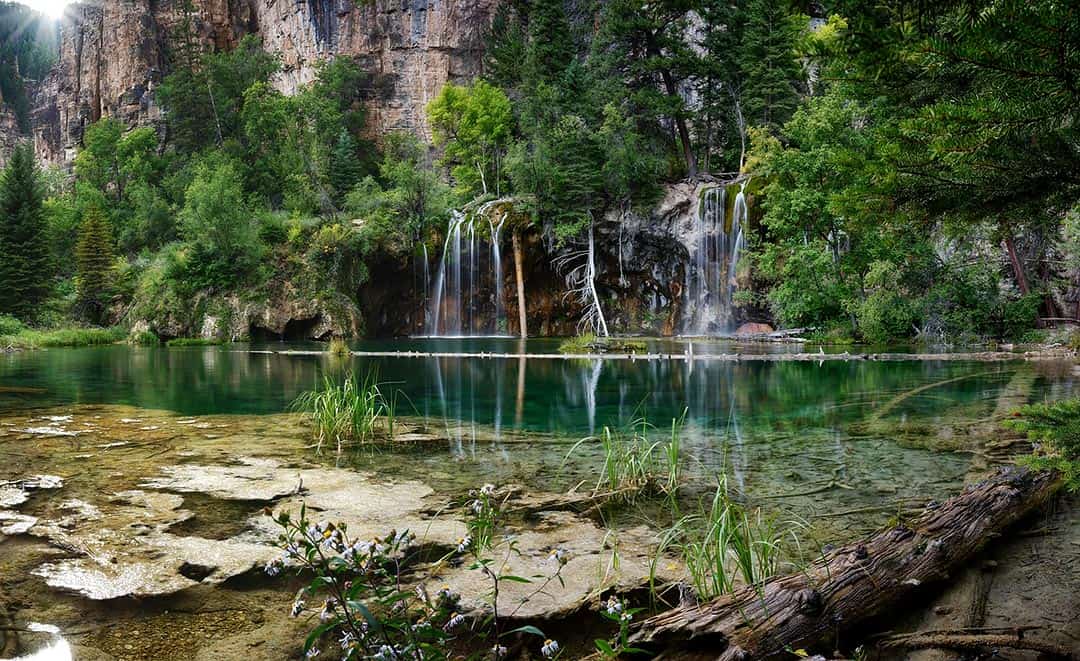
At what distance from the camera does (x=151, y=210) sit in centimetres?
4038

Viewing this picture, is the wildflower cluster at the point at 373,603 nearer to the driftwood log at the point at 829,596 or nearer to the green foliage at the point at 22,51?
the driftwood log at the point at 829,596

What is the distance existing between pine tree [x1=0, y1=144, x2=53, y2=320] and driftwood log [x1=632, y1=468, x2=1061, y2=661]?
3883cm

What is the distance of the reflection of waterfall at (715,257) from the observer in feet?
93.9

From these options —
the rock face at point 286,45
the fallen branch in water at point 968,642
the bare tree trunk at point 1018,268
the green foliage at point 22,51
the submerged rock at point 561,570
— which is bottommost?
the submerged rock at point 561,570

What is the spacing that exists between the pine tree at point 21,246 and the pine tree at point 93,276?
135 cm

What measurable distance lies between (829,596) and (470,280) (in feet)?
102

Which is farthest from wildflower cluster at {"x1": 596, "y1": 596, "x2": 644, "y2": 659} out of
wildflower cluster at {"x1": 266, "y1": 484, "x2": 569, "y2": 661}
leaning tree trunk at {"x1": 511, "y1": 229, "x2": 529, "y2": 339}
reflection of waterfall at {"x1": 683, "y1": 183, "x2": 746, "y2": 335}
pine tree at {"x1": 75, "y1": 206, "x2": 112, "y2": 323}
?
pine tree at {"x1": 75, "y1": 206, "x2": 112, "y2": 323}

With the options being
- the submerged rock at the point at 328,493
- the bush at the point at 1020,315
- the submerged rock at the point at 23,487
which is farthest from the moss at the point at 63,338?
the bush at the point at 1020,315

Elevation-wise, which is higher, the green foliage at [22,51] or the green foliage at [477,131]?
the green foliage at [22,51]

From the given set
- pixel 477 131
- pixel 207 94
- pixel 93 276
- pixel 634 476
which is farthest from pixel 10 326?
pixel 634 476

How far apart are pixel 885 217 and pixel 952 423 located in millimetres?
4993

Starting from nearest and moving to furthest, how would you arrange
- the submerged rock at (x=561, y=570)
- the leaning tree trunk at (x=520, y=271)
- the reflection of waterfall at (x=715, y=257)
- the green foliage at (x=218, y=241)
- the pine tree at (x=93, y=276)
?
the submerged rock at (x=561, y=570)
the reflection of waterfall at (x=715, y=257)
the green foliage at (x=218, y=241)
the leaning tree trunk at (x=520, y=271)
the pine tree at (x=93, y=276)

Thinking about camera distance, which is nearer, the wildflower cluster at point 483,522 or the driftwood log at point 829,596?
the driftwood log at point 829,596

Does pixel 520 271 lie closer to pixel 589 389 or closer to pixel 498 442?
pixel 589 389
